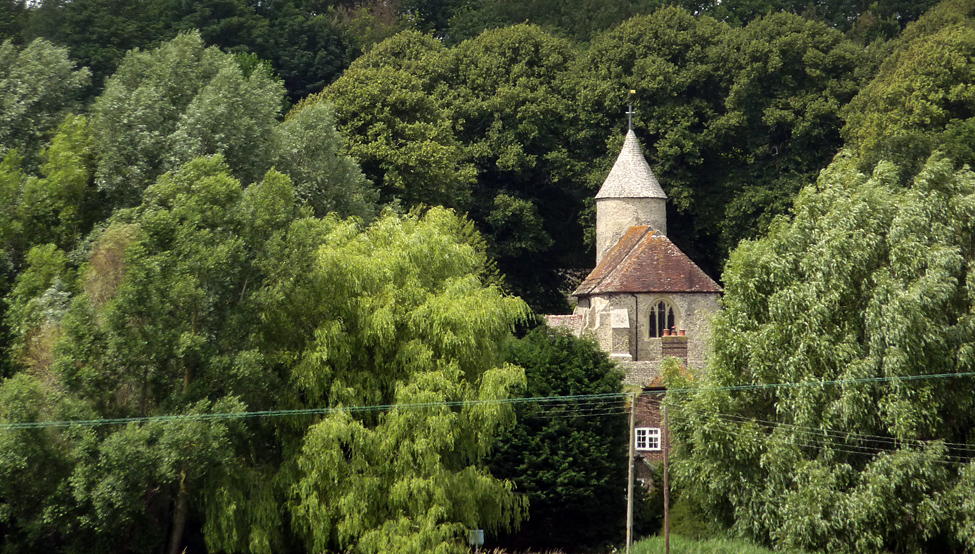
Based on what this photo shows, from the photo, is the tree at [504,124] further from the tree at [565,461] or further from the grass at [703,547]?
the grass at [703,547]

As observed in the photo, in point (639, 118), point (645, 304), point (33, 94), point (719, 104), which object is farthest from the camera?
point (719, 104)

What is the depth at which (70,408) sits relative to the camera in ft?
98.3

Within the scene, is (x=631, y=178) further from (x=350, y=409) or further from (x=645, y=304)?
(x=350, y=409)

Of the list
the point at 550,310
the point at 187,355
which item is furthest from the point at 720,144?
the point at 187,355

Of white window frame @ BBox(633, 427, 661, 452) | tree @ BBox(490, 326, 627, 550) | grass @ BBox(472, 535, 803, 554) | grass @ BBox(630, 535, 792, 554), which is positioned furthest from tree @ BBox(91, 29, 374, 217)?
grass @ BBox(630, 535, 792, 554)

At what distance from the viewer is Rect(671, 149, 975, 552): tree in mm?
30531

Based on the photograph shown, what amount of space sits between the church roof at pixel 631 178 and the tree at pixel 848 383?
20407 mm

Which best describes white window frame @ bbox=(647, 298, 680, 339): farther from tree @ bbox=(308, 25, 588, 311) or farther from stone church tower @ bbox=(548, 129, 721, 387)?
tree @ bbox=(308, 25, 588, 311)

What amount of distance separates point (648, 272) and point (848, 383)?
66.8ft

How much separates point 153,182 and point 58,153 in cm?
271

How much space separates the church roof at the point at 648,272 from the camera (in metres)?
50.9

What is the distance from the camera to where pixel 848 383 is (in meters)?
31.5

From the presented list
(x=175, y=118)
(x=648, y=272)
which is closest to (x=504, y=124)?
(x=648, y=272)

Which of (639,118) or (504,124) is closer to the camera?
(504,124)
